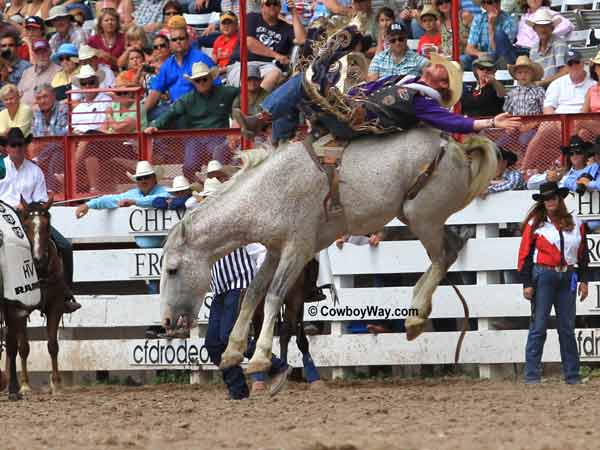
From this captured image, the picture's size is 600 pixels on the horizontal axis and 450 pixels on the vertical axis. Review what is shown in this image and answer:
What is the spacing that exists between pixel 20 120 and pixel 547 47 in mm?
5334

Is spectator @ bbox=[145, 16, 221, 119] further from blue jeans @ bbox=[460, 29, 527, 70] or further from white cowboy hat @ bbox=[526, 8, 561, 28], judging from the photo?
white cowboy hat @ bbox=[526, 8, 561, 28]

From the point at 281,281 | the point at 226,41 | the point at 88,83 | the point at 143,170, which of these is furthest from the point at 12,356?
the point at 226,41

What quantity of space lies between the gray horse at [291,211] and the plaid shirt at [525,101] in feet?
8.43

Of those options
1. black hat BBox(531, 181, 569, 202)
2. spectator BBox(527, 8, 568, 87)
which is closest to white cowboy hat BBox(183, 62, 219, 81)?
spectator BBox(527, 8, 568, 87)

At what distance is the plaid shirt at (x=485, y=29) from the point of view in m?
14.3

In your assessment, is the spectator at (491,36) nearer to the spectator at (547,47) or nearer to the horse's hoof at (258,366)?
the spectator at (547,47)

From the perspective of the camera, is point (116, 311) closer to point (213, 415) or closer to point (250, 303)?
point (250, 303)

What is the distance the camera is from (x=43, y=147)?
14094 mm

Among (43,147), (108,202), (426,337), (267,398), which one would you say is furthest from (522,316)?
(43,147)

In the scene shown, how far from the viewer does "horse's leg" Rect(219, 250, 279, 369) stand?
10.1m

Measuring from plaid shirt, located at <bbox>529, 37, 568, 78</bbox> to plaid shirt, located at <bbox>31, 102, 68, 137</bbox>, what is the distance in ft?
15.9

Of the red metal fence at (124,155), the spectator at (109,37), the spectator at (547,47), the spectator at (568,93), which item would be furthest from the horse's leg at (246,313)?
the spectator at (109,37)

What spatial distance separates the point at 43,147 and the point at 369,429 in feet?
23.0

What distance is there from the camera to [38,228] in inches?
491
